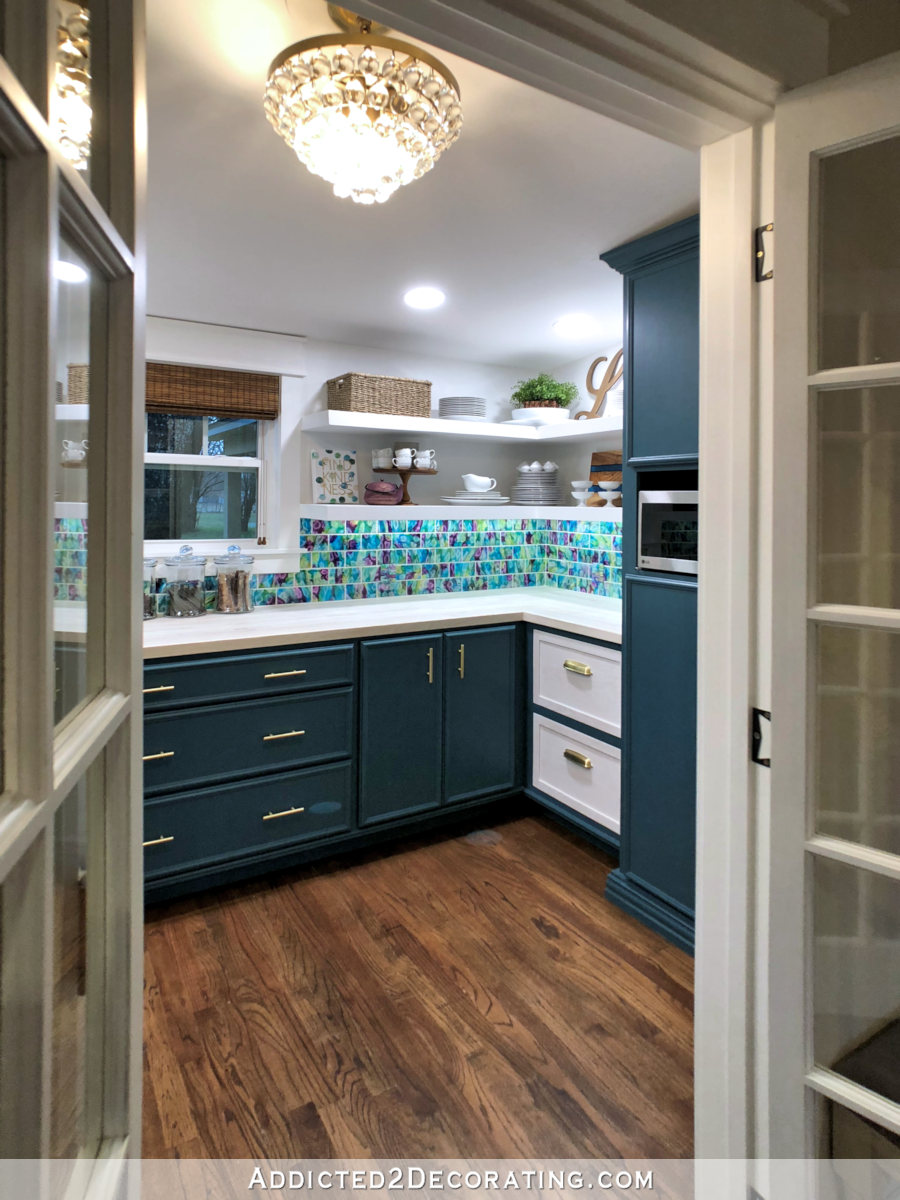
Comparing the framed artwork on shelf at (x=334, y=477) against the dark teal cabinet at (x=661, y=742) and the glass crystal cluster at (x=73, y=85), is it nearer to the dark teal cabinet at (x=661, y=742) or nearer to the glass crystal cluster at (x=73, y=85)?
the dark teal cabinet at (x=661, y=742)

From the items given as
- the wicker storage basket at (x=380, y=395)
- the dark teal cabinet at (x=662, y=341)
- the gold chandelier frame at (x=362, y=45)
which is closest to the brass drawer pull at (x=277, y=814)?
the wicker storage basket at (x=380, y=395)

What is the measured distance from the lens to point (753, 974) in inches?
51.2

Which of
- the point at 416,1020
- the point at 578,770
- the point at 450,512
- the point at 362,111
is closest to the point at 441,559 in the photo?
the point at 450,512

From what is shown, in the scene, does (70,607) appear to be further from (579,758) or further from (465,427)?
(465,427)

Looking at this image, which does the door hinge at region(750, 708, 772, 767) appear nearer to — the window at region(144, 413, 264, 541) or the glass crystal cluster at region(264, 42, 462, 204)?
the glass crystal cluster at region(264, 42, 462, 204)

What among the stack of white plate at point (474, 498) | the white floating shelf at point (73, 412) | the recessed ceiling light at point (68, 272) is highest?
the stack of white plate at point (474, 498)

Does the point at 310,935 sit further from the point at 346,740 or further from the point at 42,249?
the point at 42,249

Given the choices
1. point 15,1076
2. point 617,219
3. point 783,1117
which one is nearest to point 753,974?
point 783,1117

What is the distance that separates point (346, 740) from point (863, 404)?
2.14 m

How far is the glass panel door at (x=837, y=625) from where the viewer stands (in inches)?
43.0

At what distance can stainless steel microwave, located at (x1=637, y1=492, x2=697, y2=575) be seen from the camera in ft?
7.35

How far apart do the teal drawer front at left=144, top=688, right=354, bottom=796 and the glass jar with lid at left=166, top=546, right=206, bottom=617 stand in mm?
638

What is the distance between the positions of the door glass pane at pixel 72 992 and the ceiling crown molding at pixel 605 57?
1024mm

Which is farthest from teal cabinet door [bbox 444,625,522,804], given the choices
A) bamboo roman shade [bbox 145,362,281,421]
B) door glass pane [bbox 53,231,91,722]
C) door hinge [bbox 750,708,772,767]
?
door glass pane [bbox 53,231,91,722]
